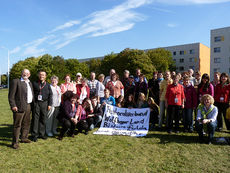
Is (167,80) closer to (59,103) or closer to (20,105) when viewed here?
(59,103)

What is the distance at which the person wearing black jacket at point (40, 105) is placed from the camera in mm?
6398

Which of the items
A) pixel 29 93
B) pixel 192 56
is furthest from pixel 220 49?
pixel 29 93

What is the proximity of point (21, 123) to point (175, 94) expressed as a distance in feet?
17.4

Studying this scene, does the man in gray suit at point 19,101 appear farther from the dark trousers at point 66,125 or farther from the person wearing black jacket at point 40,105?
the dark trousers at point 66,125

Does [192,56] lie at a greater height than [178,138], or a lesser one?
greater

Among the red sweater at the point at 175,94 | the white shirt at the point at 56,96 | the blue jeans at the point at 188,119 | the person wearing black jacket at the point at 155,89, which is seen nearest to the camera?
the white shirt at the point at 56,96

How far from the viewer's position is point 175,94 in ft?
23.6

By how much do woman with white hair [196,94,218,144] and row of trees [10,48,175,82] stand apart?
3837cm

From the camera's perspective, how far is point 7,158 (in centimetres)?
498

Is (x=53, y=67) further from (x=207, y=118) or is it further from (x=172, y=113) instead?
(x=207, y=118)

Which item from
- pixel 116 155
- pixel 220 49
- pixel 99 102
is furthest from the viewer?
pixel 220 49

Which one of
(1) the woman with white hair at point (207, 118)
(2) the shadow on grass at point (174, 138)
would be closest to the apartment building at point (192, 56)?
(2) the shadow on grass at point (174, 138)

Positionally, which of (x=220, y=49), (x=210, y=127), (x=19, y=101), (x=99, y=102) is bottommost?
(x=210, y=127)

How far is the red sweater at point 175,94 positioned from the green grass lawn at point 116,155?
1248 millimetres
